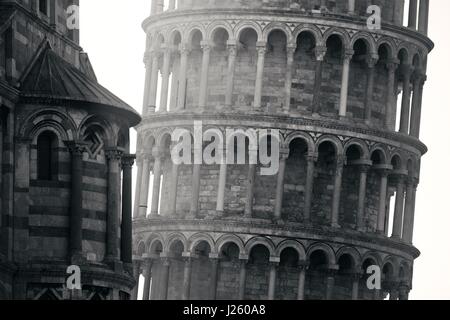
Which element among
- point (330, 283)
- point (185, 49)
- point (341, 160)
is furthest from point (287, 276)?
point (185, 49)

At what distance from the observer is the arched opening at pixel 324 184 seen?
127625 mm

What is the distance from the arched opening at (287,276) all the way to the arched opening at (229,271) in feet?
6.56

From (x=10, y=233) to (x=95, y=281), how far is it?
354 cm

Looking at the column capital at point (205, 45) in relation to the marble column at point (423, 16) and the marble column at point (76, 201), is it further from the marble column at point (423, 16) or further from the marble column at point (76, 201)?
the marble column at point (76, 201)

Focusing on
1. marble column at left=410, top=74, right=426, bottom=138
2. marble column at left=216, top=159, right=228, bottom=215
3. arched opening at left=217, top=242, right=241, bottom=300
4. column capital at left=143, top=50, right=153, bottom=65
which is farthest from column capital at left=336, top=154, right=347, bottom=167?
column capital at left=143, top=50, right=153, bottom=65

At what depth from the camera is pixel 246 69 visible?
12775 cm

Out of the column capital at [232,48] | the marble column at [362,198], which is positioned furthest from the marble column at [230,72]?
the marble column at [362,198]

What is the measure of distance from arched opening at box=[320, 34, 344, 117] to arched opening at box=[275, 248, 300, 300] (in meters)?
7.21

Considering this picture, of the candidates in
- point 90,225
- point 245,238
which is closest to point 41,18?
point 90,225

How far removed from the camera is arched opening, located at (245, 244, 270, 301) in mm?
126875

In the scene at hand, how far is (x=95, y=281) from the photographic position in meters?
90.3

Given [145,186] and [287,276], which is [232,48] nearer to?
[145,186]

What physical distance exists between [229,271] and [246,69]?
964cm
